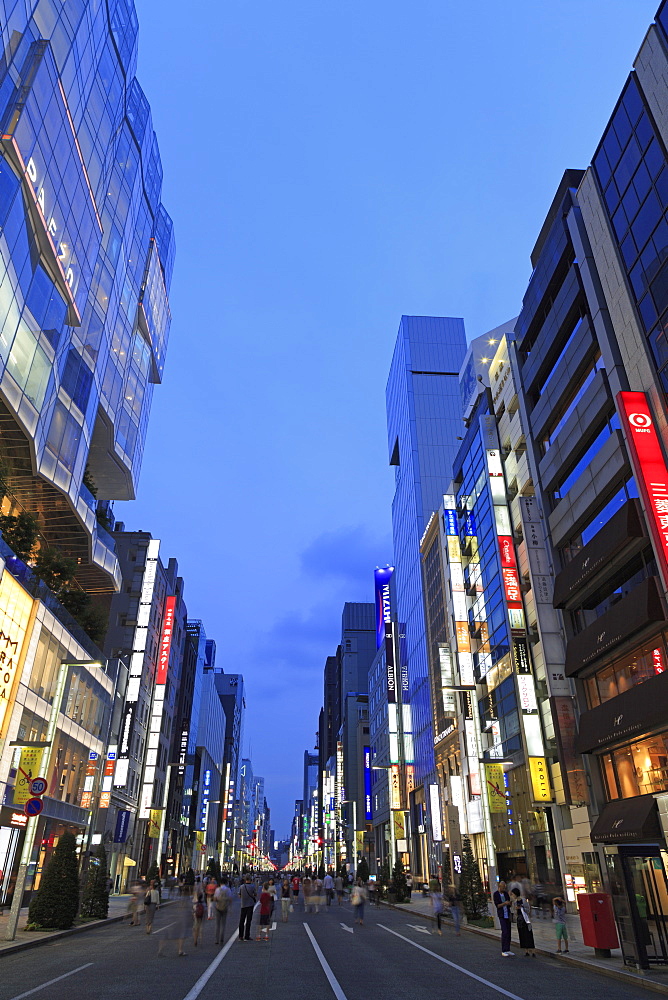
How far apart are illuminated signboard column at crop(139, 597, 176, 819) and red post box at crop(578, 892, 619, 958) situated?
59.0 m

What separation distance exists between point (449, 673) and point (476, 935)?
34.4 metres

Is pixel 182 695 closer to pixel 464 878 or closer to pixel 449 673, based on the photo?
pixel 449 673

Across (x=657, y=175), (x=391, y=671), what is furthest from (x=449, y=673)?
(x=657, y=175)

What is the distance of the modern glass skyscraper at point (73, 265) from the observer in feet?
105

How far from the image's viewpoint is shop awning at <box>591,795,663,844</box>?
80.9ft

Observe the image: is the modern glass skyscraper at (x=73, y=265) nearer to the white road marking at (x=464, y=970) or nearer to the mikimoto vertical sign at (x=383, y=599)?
the white road marking at (x=464, y=970)

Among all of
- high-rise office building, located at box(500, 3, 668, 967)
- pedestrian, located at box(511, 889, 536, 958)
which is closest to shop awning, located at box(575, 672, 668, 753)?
high-rise office building, located at box(500, 3, 668, 967)

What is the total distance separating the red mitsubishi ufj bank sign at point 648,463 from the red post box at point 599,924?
1056cm

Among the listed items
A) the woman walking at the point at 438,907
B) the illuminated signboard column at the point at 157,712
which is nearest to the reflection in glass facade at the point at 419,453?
the illuminated signboard column at the point at 157,712

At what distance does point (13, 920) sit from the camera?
802 inches

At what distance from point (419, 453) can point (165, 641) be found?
37538mm

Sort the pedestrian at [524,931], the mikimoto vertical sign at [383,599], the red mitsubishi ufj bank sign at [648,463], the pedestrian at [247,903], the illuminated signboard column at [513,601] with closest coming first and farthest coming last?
the pedestrian at [524,931] < the pedestrian at [247,903] < the red mitsubishi ufj bank sign at [648,463] < the illuminated signboard column at [513,601] < the mikimoto vertical sign at [383,599]

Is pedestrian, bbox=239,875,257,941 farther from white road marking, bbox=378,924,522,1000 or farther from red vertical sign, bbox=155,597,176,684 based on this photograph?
red vertical sign, bbox=155,597,176,684

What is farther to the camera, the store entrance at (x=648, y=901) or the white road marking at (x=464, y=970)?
the store entrance at (x=648, y=901)
